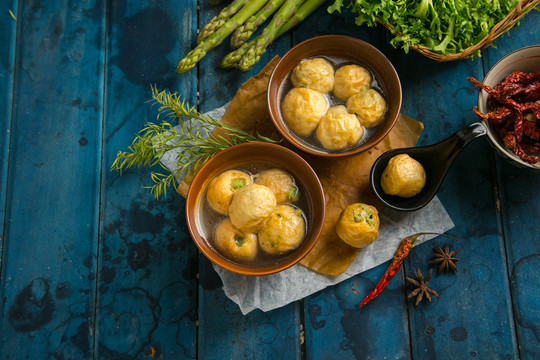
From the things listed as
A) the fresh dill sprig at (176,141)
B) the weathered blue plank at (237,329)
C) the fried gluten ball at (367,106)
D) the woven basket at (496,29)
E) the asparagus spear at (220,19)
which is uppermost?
the asparagus spear at (220,19)

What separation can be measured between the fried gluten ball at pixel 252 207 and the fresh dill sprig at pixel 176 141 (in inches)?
11.6

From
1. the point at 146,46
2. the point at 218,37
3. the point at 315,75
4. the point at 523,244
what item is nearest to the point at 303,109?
the point at 315,75

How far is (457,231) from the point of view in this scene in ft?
7.11

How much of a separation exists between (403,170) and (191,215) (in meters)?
0.93

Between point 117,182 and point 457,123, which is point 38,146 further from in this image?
point 457,123

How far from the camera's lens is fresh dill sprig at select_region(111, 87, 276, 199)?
2.05 meters

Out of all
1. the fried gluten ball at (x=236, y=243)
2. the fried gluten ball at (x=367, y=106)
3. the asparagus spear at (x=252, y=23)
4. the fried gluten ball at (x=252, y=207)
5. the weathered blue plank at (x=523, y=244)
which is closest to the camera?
the fried gluten ball at (x=252, y=207)

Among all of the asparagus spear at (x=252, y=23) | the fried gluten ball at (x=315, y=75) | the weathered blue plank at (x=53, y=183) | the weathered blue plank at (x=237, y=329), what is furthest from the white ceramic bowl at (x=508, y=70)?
the weathered blue plank at (x=53, y=183)

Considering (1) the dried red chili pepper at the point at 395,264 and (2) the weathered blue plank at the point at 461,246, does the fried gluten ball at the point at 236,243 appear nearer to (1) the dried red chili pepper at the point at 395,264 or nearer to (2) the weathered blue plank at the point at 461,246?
(1) the dried red chili pepper at the point at 395,264

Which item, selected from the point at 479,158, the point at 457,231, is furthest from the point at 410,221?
the point at 479,158

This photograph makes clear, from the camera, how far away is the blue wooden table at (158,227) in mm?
2127

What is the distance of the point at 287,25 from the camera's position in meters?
2.23

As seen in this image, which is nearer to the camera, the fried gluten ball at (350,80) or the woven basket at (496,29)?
the woven basket at (496,29)

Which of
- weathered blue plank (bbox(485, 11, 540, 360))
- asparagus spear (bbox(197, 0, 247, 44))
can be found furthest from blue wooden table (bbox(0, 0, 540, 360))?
asparagus spear (bbox(197, 0, 247, 44))
